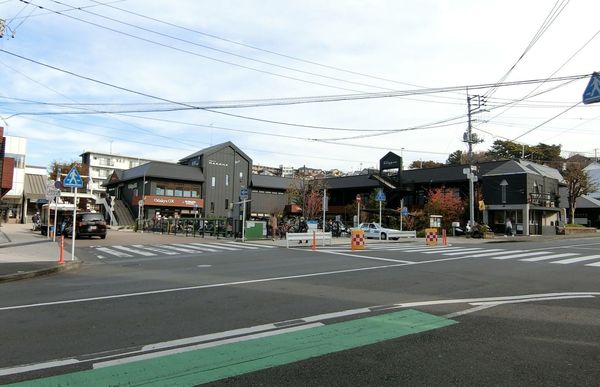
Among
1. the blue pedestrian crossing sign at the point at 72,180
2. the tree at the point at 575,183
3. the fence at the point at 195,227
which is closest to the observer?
the blue pedestrian crossing sign at the point at 72,180

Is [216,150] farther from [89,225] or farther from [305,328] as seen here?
[305,328]

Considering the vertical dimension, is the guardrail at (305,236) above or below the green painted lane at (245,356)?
above

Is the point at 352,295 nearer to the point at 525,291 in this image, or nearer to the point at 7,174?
the point at 525,291

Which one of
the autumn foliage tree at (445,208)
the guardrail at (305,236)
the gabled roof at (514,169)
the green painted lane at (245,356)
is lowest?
the green painted lane at (245,356)

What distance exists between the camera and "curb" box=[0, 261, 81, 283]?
11.9 metres

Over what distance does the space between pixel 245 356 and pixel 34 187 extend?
7436cm

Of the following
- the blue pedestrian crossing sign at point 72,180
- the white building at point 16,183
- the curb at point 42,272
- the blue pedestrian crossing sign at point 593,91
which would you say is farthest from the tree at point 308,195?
the blue pedestrian crossing sign at point 593,91

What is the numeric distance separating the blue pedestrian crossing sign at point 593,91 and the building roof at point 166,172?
53.1m

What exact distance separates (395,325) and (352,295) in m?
2.62

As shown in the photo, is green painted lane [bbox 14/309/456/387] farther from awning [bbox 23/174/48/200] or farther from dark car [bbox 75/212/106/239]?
awning [bbox 23/174/48/200]

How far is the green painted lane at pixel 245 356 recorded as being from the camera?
4.72 meters

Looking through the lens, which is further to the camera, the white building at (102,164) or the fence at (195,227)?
the white building at (102,164)

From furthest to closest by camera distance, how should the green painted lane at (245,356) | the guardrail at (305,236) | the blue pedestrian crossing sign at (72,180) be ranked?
the guardrail at (305,236)
the blue pedestrian crossing sign at (72,180)
the green painted lane at (245,356)

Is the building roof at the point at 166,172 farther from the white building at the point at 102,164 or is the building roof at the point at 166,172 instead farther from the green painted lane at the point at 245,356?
the green painted lane at the point at 245,356
